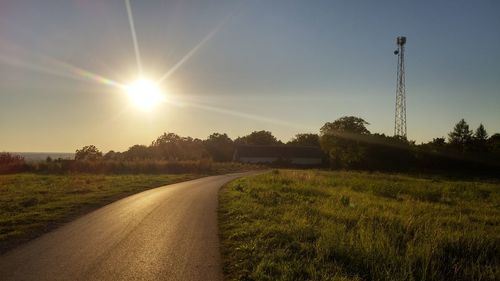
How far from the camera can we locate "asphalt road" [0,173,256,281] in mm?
8250

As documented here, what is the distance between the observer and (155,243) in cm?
1114

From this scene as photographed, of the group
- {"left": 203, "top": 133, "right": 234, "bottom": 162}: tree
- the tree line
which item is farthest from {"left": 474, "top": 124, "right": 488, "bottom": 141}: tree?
{"left": 203, "top": 133, "right": 234, "bottom": 162}: tree

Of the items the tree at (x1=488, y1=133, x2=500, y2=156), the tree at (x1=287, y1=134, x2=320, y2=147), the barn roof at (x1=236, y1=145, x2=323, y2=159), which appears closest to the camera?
the tree at (x1=488, y1=133, x2=500, y2=156)

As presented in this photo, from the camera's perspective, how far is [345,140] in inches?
3696

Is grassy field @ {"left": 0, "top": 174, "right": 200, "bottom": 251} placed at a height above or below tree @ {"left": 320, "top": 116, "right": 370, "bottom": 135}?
below

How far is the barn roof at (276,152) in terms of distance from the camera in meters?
111

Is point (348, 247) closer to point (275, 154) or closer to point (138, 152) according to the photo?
point (138, 152)

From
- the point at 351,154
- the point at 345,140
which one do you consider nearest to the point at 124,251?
the point at 351,154

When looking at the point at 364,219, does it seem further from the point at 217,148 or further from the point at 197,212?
the point at 217,148

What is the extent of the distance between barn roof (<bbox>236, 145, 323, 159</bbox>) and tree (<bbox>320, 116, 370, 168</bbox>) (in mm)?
10616

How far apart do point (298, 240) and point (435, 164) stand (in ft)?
251

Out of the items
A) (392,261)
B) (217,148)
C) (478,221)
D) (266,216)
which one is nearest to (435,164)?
(217,148)

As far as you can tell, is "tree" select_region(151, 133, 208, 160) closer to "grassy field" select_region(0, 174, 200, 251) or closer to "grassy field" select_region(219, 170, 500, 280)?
"grassy field" select_region(0, 174, 200, 251)

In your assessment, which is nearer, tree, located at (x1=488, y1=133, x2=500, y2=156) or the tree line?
the tree line
